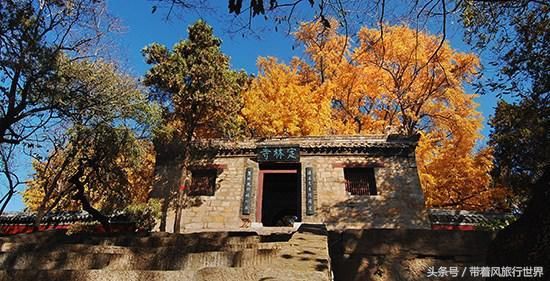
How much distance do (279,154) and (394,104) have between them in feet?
29.1

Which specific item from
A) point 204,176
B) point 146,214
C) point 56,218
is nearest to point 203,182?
point 204,176

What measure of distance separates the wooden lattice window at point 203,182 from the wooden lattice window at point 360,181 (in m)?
5.37

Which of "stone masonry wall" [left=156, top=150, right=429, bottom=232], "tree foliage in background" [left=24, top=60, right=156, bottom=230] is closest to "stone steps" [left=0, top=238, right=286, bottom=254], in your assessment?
"tree foliage in background" [left=24, top=60, right=156, bottom=230]

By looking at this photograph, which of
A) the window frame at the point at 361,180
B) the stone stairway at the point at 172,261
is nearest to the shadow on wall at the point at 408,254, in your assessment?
the stone stairway at the point at 172,261

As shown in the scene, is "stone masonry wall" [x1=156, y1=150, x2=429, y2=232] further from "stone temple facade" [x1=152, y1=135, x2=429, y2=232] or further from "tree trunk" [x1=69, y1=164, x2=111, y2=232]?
"tree trunk" [x1=69, y1=164, x2=111, y2=232]

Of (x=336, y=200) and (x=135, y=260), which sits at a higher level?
(x=336, y=200)

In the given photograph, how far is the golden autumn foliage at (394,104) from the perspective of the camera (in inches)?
639

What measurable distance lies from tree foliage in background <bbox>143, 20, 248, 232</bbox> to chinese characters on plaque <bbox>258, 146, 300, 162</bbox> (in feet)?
4.48

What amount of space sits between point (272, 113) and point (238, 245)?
12.6 m

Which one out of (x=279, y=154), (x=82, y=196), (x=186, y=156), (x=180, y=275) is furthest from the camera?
(x=279, y=154)

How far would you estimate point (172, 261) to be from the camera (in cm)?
331

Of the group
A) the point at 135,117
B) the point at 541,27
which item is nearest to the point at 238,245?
the point at 541,27

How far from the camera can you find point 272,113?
1669 centimetres

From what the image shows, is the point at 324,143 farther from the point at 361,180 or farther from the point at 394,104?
the point at 394,104
